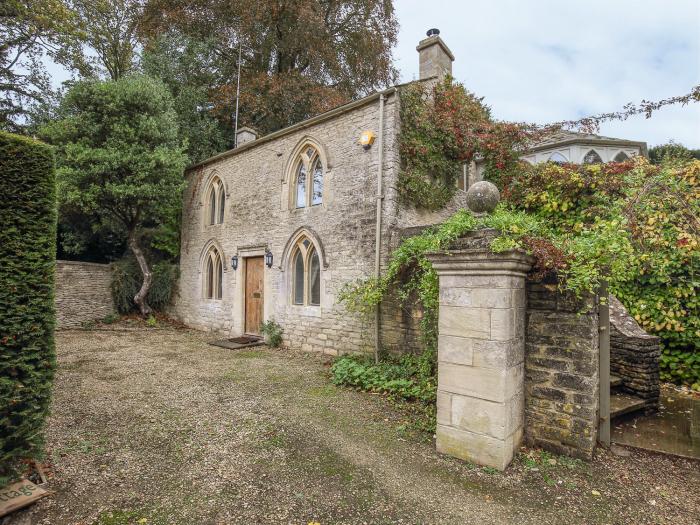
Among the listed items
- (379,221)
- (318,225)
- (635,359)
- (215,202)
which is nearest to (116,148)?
(215,202)

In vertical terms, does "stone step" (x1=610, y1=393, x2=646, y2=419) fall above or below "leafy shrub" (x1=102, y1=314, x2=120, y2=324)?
above

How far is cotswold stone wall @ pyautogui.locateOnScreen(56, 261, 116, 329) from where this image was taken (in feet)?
36.8

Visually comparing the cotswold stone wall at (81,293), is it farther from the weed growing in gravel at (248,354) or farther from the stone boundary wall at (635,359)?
the stone boundary wall at (635,359)

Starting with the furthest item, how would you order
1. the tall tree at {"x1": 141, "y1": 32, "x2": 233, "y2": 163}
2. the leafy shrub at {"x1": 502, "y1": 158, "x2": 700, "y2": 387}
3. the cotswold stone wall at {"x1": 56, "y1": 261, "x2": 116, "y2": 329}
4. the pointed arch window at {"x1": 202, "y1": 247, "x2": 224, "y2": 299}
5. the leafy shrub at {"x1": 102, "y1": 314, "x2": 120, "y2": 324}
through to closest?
1. the tall tree at {"x1": 141, "y1": 32, "x2": 233, "y2": 163}
2. the leafy shrub at {"x1": 102, "y1": 314, "x2": 120, "y2": 324}
3. the pointed arch window at {"x1": 202, "y1": 247, "x2": 224, "y2": 299}
4. the cotswold stone wall at {"x1": 56, "y1": 261, "x2": 116, "y2": 329}
5. the leafy shrub at {"x1": 502, "y1": 158, "x2": 700, "y2": 387}

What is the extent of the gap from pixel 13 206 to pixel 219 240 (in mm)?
8413

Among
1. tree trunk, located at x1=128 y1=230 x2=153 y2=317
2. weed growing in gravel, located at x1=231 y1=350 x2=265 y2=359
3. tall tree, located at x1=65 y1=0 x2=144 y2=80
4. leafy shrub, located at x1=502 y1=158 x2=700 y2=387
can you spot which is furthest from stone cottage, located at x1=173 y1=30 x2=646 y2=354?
tall tree, located at x1=65 y1=0 x2=144 y2=80

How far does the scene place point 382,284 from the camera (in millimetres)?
6738

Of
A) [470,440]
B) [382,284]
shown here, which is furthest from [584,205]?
[470,440]

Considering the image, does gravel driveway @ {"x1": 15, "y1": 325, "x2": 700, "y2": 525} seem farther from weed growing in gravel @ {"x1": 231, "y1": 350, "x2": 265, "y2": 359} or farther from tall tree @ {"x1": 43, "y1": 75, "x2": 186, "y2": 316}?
tall tree @ {"x1": 43, "y1": 75, "x2": 186, "y2": 316}

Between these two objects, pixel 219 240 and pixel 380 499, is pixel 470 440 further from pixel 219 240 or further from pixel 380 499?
pixel 219 240

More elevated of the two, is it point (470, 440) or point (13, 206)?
point (13, 206)

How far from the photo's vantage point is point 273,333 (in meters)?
9.12

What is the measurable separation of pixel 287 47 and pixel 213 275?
9544mm

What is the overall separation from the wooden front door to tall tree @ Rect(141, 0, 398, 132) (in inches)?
273
